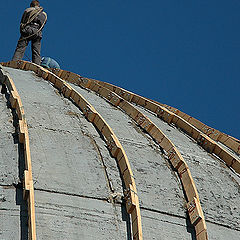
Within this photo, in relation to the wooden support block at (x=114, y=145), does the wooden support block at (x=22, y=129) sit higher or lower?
lower

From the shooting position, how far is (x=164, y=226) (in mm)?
20375

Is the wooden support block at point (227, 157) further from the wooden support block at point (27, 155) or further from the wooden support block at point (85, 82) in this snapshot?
the wooden support block at point (27, 155)

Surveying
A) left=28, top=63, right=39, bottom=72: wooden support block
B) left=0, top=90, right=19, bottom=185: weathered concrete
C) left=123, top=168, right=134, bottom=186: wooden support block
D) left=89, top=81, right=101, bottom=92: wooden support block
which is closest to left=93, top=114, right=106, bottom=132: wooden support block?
left=0, top=90, right=19, bottom=185: weathered concrete

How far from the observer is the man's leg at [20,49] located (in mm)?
31875

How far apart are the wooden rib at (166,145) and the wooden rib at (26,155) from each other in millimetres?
3533

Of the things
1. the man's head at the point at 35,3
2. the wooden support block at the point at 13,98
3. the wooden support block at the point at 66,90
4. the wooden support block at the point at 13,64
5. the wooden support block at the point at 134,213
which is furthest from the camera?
the man's head at the point at 35,3

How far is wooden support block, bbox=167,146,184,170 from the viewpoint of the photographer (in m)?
23.3

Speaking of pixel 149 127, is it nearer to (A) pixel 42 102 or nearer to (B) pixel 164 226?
(A) pixel 42 102

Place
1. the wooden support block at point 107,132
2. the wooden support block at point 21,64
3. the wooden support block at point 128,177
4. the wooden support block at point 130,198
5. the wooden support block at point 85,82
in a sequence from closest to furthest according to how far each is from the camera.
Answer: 1. the wooden support block at point 130,198
2. the wooden support block at point 128,177
3. the wooden support block at point 107,132
4. the wooden support block at point 85,82
5. the wooden support block at point 21,64

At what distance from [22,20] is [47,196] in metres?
13.4

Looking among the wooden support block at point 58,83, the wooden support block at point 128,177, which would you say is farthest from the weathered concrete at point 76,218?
the wooden support block at point 58,83

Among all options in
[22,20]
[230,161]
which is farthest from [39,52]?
[230,161]

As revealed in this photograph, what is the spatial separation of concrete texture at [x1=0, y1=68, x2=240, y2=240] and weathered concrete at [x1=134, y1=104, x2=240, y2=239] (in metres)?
0.03

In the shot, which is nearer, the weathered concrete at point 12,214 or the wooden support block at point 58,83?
the weathered concrete at point 12,214
